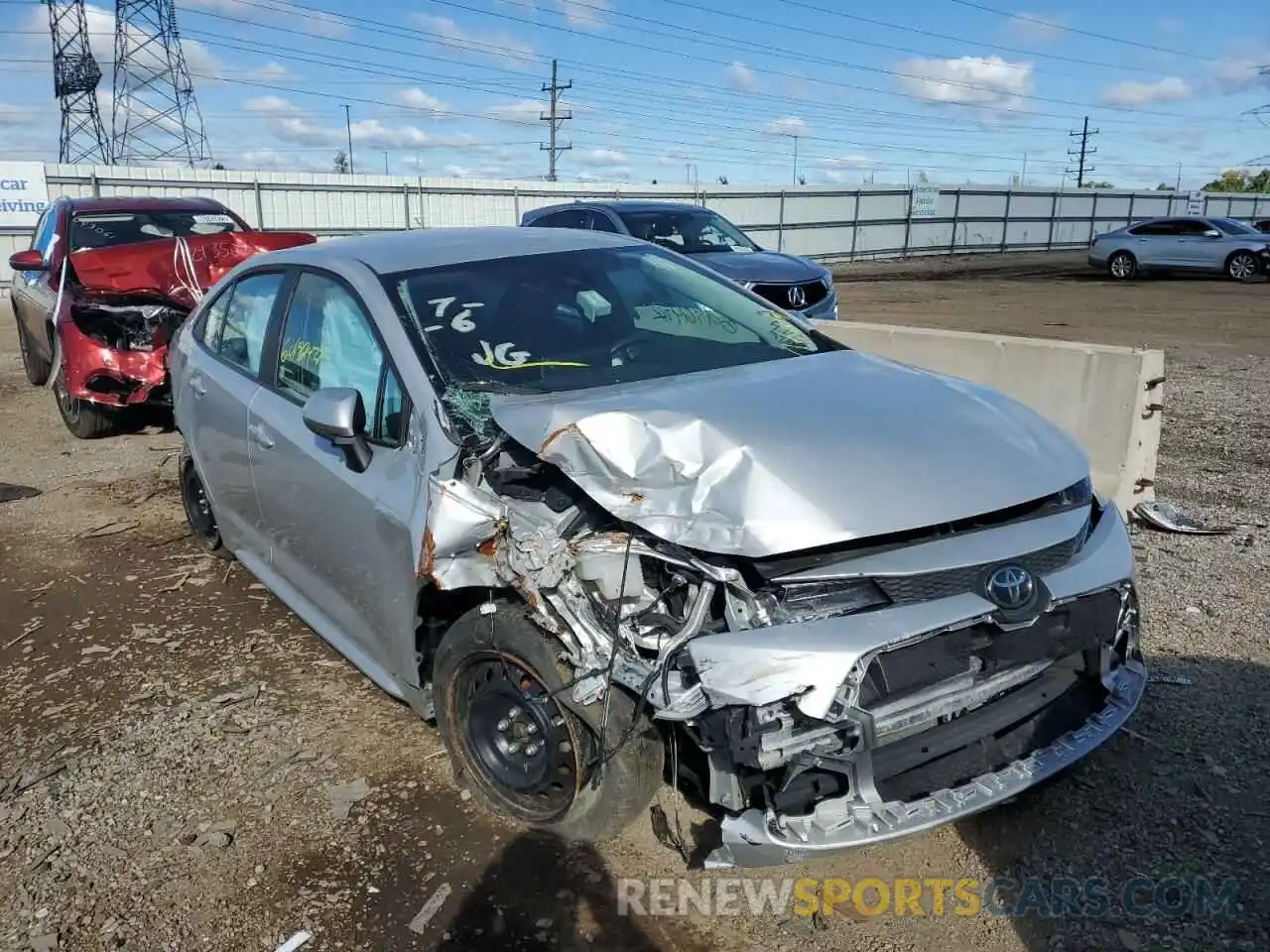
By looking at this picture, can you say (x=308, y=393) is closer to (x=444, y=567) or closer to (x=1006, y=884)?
(x=444, y=567)

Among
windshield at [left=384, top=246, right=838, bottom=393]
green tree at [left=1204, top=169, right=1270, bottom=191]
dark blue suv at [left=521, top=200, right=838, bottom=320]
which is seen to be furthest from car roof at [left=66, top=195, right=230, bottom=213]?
green tree at [left=1204, top=169, right=1270, bottom=191]

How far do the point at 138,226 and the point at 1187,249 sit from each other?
2228 cm

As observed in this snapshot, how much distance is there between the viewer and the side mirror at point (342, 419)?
3.13 metres

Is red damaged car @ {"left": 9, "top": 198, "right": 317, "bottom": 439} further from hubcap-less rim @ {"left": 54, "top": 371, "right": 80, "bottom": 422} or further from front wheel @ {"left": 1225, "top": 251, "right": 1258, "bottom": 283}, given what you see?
front wheel @ {"left": 1225, "top": 251, "right": 1258, "bottom": 283}

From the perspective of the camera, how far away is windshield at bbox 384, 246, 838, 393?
3361mm

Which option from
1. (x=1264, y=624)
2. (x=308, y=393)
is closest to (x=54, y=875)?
(x=308, y=393)

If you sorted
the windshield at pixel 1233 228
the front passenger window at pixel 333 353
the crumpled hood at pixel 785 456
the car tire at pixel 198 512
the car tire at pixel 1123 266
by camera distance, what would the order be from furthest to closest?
the car tire at pixel 1123 266
the windshield at pixel 1233 228
the car tire at pixel 198 512
the front passenger window at pixel 333 353
the crumpled hood at pixel 785 456

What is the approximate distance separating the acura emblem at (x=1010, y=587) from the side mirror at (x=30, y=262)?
8.58 metres

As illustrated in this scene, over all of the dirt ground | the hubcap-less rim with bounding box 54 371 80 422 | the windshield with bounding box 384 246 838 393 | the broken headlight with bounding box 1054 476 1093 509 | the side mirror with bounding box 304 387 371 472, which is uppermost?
the windshield with bounding box 384 246 838 393

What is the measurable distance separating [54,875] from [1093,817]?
3102 millimetres

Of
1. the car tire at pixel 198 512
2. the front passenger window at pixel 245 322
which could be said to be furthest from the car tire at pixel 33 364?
the front passenger window at pixel 245 322

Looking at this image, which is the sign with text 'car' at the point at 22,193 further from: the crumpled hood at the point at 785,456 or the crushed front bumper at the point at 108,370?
the crumpled hood at the point at 785,456

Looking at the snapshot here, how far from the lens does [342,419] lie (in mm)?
3115

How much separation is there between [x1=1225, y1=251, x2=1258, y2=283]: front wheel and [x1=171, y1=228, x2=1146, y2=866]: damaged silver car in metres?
22.9
